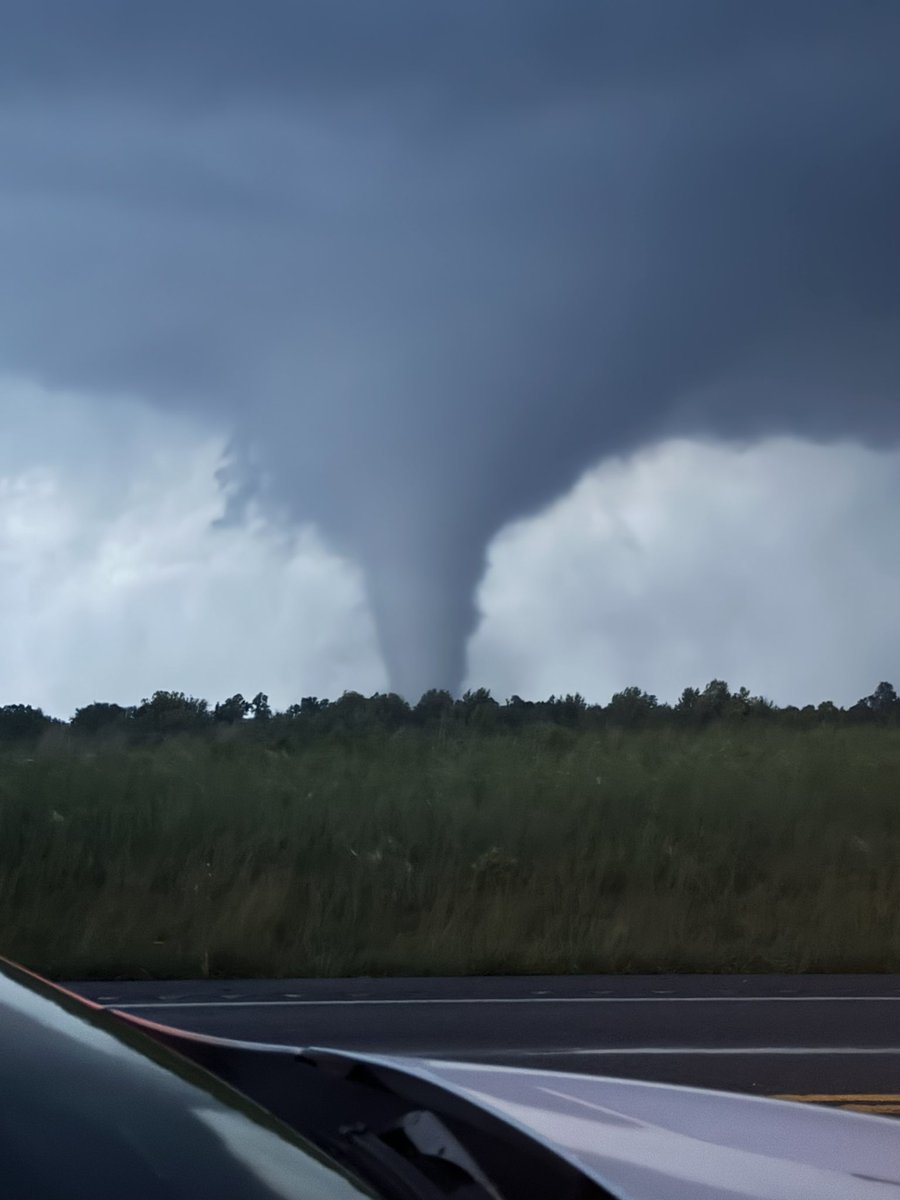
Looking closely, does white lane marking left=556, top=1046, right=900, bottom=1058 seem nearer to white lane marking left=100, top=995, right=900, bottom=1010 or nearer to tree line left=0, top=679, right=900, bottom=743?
white lane marking left=100, top=995, right=900, bottom=1010

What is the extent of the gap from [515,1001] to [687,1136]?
6.90 meters

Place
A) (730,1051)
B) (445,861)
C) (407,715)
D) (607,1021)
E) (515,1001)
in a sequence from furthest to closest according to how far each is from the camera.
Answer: (407,715) < (445,861) < (515,1001) < (607,1021) < (730,1051)

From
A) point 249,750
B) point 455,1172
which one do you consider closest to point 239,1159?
point 455,1172

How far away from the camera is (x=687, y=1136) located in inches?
109

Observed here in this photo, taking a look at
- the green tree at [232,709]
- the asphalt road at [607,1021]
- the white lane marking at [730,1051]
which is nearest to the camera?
the asphalt road at [607,1021]

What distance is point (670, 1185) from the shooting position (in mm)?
2434

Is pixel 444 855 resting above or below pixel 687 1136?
above

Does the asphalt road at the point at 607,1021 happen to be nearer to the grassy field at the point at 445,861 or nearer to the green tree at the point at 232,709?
the grassy field at the point at 445,861

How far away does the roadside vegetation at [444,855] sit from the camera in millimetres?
11992

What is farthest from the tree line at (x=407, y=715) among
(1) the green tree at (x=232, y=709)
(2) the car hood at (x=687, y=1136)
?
(2) the car hood at (x=687, y=1136)

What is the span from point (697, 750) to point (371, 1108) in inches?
662

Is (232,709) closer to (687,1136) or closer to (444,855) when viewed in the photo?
(444,855)

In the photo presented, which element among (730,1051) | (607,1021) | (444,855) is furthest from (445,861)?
(730,1051)

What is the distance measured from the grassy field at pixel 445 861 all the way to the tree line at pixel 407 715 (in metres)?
3.40
